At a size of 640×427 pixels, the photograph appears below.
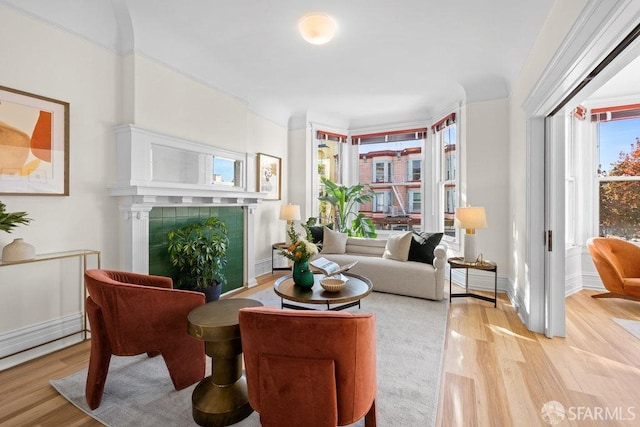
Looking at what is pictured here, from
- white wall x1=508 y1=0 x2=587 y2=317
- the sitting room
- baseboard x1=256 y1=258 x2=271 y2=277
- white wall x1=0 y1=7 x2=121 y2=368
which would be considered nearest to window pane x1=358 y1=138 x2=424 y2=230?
the sitting room

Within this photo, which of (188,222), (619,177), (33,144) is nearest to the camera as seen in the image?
(33,144)

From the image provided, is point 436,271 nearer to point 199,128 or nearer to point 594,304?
point 594,304

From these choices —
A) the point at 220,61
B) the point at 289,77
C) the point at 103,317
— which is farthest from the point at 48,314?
the point at 289,77

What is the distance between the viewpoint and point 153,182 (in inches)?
124

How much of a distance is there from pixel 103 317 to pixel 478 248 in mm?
4233

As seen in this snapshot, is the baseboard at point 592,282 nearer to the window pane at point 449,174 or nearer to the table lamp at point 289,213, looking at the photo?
the window pane at point 449,174

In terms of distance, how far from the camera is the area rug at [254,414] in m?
1.71

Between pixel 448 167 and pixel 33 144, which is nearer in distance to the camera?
pixel 33 144

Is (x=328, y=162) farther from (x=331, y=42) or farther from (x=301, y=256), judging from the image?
(x=301, y=256)

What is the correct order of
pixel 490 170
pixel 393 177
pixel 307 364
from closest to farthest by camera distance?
pixel 307 364 → pixel 490 170 → pixel 393 177

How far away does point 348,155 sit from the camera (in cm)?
605

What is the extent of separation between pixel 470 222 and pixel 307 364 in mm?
2972

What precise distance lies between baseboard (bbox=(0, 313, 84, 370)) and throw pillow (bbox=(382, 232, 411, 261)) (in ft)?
11.7

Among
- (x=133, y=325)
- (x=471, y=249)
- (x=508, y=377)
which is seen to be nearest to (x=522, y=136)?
(x=471, y=249)
